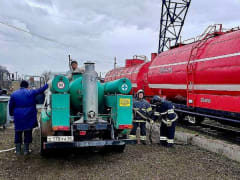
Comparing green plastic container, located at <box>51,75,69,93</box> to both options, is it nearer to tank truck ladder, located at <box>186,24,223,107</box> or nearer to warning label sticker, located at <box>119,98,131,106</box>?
warning label sticker, located at <box>119,98,131,106</box>

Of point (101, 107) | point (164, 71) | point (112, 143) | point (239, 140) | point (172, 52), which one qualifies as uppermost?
point (172, 52)

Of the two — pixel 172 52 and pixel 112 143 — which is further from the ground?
pixel 172 52

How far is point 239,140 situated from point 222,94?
1.47m

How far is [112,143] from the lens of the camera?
490cm

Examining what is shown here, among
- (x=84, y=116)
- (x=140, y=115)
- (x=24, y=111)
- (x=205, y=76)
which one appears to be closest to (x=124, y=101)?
(x=84, y=116)

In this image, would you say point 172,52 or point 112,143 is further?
point 172,52

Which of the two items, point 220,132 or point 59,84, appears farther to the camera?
point 220,132

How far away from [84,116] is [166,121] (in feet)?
8.63

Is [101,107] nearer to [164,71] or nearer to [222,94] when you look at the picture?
[222,94]

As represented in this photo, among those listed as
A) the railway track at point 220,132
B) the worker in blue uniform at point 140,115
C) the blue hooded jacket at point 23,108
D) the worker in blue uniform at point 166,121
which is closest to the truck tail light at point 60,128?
the blue hooded jacket at point 23,108

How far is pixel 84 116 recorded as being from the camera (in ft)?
17.0

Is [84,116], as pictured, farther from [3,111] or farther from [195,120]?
[195,120]

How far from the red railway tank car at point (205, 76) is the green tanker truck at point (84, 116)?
3.43 meters

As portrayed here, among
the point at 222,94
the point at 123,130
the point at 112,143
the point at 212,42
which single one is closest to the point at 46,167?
the point at 112,143
